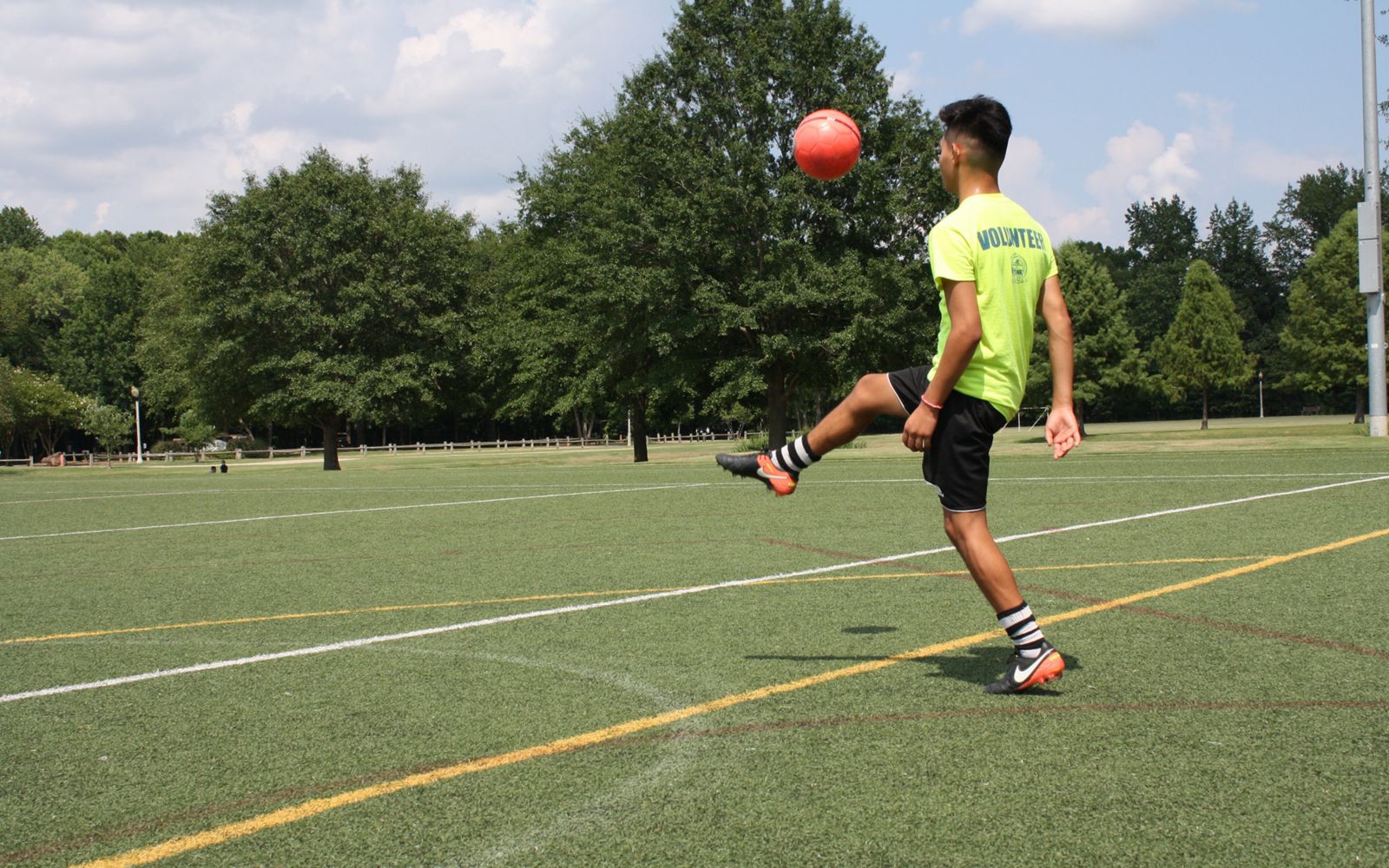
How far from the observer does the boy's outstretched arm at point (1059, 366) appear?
14.9ft

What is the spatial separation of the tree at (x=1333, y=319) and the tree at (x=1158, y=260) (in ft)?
130

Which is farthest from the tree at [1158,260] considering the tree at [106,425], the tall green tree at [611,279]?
the tree at [106,425]

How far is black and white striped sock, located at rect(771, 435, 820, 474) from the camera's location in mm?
4997

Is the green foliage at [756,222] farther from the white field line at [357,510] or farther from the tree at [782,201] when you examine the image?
the white field line at [357,510]

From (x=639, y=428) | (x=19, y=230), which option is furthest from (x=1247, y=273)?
(x=19, y=230)

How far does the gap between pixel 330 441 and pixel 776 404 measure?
66.6 ft

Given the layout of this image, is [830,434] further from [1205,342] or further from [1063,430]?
[1205,342]

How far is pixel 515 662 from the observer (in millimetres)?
5250

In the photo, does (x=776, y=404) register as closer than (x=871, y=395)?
No

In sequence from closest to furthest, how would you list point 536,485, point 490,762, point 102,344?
point 490,762, point 536,485, point 102,344

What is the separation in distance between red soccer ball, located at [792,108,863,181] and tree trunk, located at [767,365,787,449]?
27.8m

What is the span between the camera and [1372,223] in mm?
26859

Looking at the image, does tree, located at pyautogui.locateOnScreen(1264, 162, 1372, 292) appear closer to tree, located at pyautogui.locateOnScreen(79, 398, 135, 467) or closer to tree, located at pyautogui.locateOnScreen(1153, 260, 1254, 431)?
tree, located at pyautogui.locateOnScreen(1153, 260, 1254, 431)

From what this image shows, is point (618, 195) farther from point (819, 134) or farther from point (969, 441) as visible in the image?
point (969, 441)
